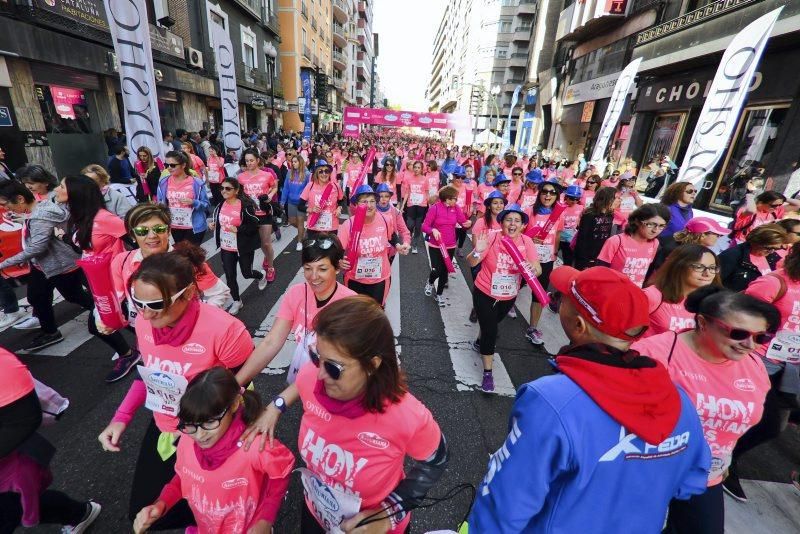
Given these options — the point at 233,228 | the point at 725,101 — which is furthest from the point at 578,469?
the point at 725,101

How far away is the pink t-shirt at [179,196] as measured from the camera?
5578 mm

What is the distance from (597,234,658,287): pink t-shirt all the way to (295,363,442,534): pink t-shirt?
373 centimetres

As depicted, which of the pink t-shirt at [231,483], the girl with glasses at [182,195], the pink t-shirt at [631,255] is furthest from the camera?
the girl with glasses at [182,195]

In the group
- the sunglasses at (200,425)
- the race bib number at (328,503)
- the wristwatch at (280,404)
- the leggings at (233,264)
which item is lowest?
the leggings at (233,264)

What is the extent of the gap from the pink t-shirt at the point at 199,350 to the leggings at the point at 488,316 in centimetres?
264

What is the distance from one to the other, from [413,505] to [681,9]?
74.3 ft

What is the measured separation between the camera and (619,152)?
63.2ft

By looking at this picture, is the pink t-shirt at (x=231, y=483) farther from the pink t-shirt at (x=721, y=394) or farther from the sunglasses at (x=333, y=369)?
the pink t-shirt at (x=721, y=394)

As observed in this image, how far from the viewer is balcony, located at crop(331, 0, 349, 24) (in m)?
52.4

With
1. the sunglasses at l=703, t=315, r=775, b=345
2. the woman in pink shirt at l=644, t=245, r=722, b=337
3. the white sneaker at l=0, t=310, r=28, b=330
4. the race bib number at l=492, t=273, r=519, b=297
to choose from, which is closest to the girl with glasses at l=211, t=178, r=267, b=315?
the white sneaker at l=0, t=310, r=28, b=330

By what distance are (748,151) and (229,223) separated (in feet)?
51.7

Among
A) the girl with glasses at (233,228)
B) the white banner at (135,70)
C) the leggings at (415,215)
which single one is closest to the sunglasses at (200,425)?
the girl with glasses at (233,228)

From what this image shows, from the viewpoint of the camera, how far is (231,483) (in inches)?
65.9

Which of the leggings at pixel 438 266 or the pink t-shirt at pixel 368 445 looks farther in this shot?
the leggings at pixel 438 266
